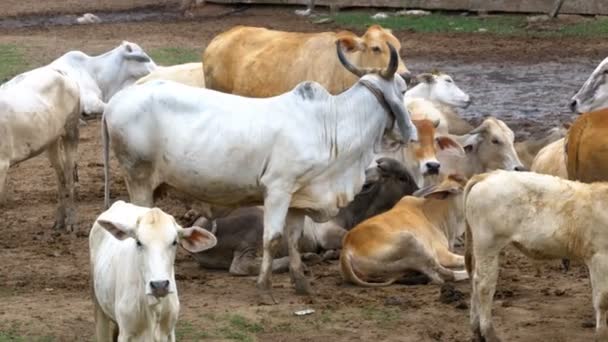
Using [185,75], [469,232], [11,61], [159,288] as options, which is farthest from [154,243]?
[11,61]

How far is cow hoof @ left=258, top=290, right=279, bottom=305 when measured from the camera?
10.7 meters

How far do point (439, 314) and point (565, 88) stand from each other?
9.26 metres

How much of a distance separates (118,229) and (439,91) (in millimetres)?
8476

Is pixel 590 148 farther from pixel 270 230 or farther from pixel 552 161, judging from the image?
pixel 270 230

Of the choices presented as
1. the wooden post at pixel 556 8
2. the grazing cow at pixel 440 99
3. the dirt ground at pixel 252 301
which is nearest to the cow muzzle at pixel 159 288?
the dirt ground at pixel 252 301

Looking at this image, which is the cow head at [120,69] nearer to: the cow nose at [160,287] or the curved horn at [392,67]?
the curved horn at [392,67]

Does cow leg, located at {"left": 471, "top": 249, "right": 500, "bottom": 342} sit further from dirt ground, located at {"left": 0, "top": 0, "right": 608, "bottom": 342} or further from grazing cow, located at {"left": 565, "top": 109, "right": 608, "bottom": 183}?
grazing cow, located at {"left": 565, "top": 109, "right": 608, "bottom": 183}

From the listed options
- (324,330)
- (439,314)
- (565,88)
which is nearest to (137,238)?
(324,330)

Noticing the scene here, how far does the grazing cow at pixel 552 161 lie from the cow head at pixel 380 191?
1.04m

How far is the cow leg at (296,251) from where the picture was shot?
11.0m

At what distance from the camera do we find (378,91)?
37.3 feet

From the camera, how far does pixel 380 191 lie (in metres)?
13.0

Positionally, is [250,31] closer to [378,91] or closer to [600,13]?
[378,91]

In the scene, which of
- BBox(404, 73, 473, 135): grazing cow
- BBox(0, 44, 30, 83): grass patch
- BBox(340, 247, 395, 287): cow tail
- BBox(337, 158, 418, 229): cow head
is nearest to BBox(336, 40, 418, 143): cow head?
BBox(340, 247, 395, 287): cow tail
